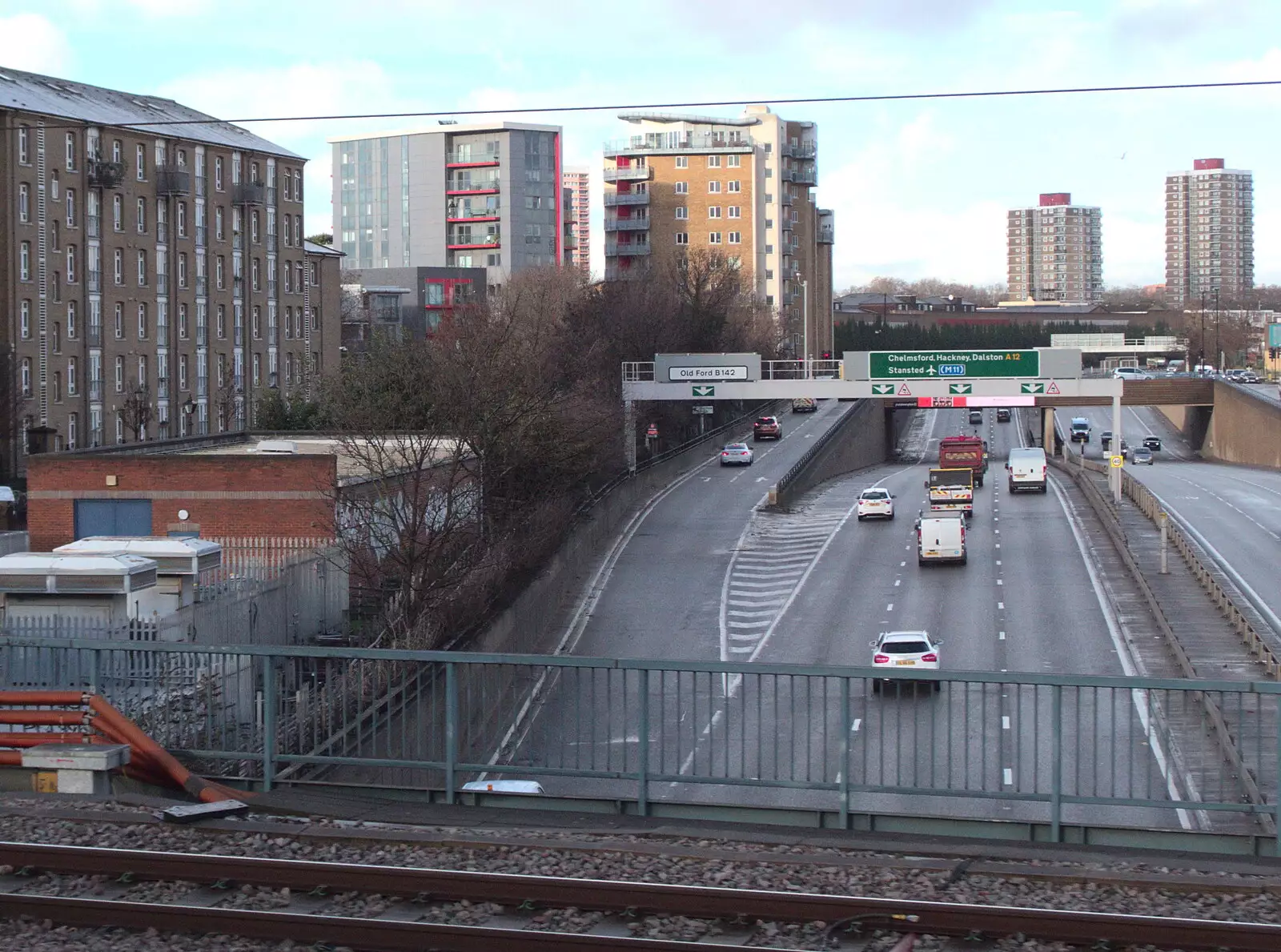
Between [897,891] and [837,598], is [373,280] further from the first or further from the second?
[897,891]

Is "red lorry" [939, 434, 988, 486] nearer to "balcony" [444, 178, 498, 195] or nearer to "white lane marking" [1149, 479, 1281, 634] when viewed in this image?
"white lane marking" [1149, 479, 1281, 634]

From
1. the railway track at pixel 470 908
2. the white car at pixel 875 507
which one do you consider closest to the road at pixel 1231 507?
the white car at pixel 875 507

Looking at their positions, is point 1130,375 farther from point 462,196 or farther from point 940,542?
point 940,542

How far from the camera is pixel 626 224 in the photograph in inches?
5207

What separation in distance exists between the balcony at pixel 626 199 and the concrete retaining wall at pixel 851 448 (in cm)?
3030

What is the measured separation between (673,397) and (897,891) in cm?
4839

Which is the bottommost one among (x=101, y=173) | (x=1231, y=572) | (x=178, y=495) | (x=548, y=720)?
(x=1231, y=572)

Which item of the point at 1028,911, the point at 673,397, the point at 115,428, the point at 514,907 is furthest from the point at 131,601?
the point at 115,428

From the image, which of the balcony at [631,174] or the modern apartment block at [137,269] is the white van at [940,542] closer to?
the modern apartment block at [137,269]

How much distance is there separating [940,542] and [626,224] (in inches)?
3611

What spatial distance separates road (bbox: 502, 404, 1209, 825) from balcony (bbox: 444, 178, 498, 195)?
82912 millimetres

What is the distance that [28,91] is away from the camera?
61.1 meters

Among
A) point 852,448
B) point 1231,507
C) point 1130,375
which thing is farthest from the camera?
point 1130,375

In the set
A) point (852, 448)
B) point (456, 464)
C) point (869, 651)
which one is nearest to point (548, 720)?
point (456, 464)
